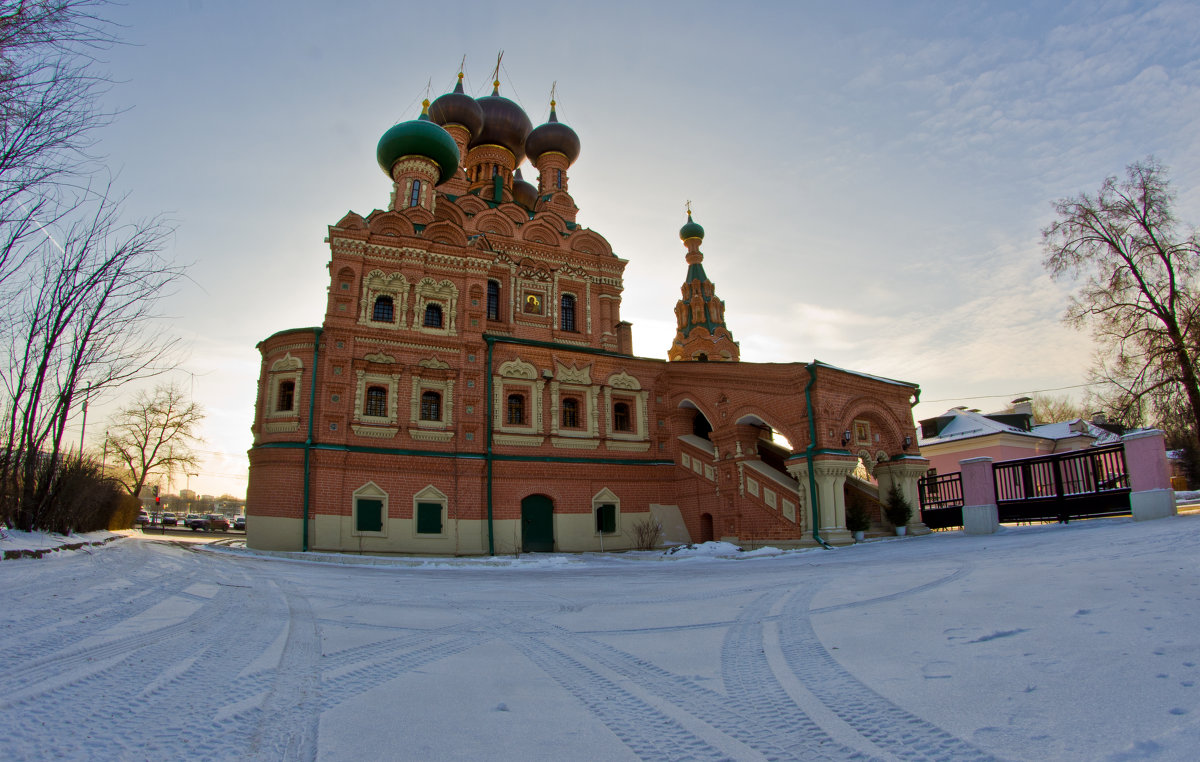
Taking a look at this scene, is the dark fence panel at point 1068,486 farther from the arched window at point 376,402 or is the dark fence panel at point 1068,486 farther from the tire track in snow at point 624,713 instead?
the arched window at point 376,402

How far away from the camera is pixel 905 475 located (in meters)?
17.8

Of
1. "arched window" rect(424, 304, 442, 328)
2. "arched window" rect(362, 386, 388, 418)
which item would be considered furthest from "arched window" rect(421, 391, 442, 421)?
"arched window" rect(424, 304, 442, 328)

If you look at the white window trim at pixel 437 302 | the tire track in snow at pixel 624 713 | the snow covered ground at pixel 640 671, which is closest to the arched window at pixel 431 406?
the white window trim at pixel 437 302

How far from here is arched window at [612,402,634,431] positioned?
2022 centimetres

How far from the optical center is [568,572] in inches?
446

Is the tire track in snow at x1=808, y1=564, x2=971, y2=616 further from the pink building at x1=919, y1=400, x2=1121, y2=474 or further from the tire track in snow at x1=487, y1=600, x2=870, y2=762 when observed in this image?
the pink building at x1=919, y1=400, x2=1121, y2=474

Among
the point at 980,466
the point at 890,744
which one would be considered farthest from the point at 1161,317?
the point at 890,744

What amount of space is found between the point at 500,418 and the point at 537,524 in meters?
3.22

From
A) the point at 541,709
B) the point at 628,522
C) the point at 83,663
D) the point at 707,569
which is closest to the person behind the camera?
the point at 541,709

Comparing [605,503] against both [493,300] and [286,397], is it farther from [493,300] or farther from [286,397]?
[286,397]

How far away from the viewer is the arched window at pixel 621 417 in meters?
20.2

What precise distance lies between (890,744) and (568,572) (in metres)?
9.12

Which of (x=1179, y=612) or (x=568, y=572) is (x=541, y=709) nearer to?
(x=1179, y=612)

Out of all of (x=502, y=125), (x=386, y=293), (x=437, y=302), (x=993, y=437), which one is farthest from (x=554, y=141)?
(x=993, y=437)
